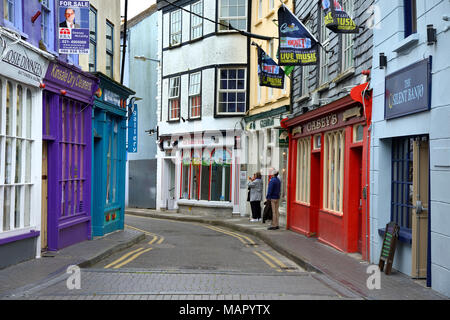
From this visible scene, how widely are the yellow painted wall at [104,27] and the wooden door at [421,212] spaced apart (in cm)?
850

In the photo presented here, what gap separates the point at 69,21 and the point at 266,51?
34.1 feet

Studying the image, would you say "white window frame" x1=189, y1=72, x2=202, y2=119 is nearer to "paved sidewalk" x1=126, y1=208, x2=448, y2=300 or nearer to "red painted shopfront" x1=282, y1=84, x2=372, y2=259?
"paved sidewalk" x1=126, y1=208, x2=448, y2=300

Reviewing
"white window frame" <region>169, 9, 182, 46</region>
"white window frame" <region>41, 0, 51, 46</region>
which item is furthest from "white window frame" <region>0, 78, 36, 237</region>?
"white window frame" <region>169, 9, 182, 46</region>

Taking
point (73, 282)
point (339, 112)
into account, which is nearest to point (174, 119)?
point (339, 112)

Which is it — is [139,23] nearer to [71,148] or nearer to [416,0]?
[71,148]

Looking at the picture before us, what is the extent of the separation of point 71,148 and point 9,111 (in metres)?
3.22

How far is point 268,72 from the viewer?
17.4 meters

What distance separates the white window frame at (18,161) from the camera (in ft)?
33.9

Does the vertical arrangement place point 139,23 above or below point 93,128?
above

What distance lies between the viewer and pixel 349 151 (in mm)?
13211

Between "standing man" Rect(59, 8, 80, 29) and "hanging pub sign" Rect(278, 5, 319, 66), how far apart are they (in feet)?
15.1

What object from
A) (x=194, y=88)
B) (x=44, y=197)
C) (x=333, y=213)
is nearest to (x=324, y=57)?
(x=333, y=213)

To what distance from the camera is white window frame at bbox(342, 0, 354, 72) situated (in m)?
13.6

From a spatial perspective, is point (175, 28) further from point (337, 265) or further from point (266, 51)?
point (337, 265)
